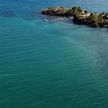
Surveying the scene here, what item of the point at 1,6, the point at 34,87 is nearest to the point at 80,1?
the point at 1,6

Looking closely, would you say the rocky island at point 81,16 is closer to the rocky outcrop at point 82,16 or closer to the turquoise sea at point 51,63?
the rocky outcrop at point 82,16

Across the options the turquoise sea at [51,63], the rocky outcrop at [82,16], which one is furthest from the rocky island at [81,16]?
the turquoise sea at [51,63]

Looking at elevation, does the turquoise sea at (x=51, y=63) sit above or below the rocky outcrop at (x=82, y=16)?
below

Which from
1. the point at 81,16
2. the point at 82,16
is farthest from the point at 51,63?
the point at 82,16

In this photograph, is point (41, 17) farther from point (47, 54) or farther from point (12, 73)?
point (12, 73)

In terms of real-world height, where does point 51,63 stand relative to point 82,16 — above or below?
below

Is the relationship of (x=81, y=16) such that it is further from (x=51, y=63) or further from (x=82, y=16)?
(x=51, y=63)

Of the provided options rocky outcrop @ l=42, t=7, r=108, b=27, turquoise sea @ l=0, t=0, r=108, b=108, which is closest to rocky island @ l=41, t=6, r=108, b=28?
rocky outcrop @ l=42, t=7, r=108, b=27
